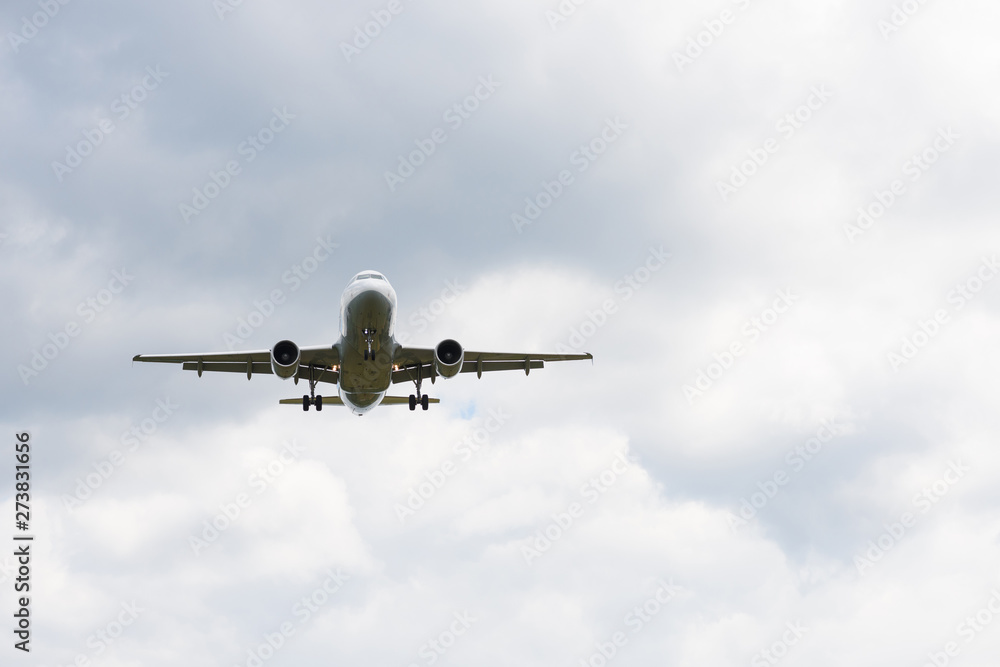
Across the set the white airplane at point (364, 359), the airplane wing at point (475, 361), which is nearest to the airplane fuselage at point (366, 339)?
the white airplane at point (364, 359)

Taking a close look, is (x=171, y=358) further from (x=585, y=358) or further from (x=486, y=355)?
(x=585, y=358)

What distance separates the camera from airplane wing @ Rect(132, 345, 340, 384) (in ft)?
141

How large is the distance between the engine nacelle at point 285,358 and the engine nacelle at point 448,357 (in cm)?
583

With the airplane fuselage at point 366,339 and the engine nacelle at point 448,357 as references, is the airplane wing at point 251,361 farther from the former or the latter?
the engine nacelle at point 448,357

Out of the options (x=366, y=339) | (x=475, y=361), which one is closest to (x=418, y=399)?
(x=475, y=361)

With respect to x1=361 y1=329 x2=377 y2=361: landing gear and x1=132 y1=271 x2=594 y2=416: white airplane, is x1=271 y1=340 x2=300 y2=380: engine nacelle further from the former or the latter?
x1=361 y1=329 x2=377 y2=361: landing gear

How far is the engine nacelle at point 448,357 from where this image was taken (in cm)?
4241

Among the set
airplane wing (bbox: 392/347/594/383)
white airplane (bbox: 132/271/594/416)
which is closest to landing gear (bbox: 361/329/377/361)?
white airplane (bbox: 132/271/594/416)

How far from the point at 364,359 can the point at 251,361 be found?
23.0 feet

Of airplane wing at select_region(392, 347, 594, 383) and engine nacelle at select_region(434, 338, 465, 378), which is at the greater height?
airplane wing at select_region(392, 347, 594, 383)

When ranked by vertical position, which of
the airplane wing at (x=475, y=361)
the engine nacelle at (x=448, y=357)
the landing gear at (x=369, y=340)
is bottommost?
the landing gear at (x=369, y=340)

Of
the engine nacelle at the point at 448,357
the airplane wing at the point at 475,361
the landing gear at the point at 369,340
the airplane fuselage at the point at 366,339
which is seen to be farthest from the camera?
the airplane wing at the point at 475,361

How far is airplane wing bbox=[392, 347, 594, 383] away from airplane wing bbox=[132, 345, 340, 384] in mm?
3014

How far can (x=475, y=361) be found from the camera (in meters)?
48.5
